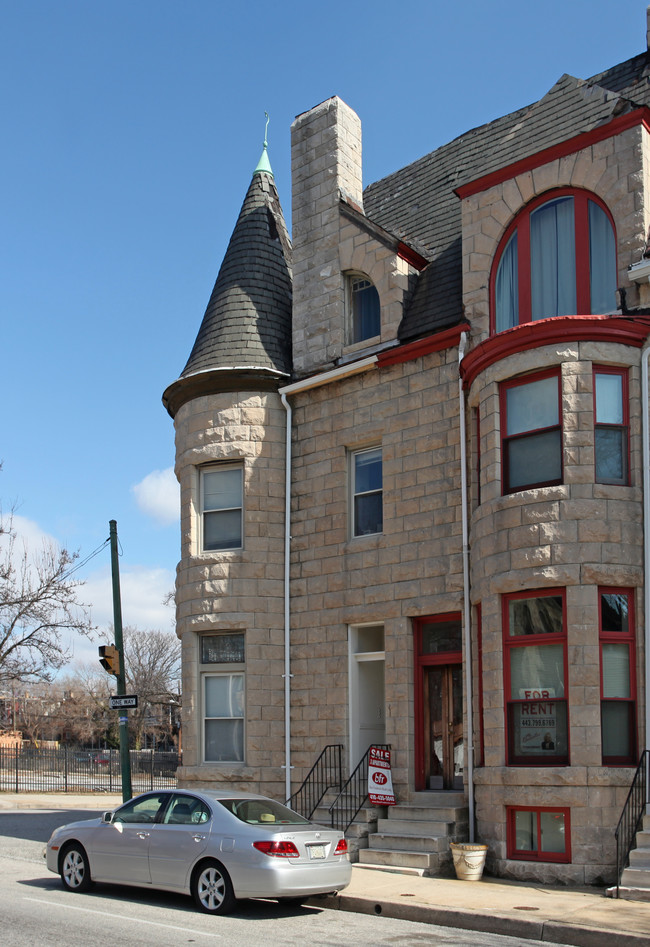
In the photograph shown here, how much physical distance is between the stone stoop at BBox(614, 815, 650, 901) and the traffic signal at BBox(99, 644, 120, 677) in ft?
32.9

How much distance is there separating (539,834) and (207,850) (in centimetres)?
460

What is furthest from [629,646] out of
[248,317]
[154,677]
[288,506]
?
[154,677]

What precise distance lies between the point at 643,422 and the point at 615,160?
3.70 metres

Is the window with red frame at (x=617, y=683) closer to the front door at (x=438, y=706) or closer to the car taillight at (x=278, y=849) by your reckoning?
the front door at (x=438, y=706)

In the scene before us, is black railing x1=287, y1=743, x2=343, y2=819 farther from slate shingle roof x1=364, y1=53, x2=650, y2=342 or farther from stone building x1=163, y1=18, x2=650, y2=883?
slate shingle roof x1=364, y1=53, x2=650, y2=342

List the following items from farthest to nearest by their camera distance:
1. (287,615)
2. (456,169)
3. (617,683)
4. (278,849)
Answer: (456,169) < (287,615) < (617,683) < (278,849)

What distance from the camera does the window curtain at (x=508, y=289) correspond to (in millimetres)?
15398

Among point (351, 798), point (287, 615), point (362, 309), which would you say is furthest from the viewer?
point (362, 309)

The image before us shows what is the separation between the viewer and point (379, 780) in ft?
51.0

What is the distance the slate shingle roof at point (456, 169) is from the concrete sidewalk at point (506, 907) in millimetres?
8110

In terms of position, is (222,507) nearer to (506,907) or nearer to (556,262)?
(556,262)

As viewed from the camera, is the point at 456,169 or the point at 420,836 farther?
the point at 456,169

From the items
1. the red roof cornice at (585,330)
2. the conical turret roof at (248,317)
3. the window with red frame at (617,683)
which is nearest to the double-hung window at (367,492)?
the conical turret roof at (248,317)

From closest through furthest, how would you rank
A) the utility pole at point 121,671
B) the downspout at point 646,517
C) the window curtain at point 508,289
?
→ the downspout at point 646,517 → the window curtain at point 508,289 → the utility pole at point 121,671
